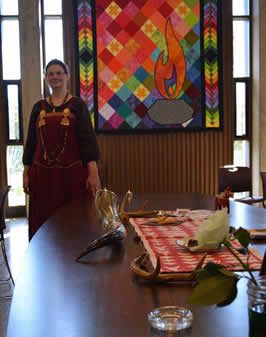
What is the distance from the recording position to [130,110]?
656 centimetres

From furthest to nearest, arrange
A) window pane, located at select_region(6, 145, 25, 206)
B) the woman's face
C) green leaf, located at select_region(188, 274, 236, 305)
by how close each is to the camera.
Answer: window pane, located at select_region(6, 145, 25, 206)
the woman's face
green leaf, located at select_region(188, 274, 236, 305)

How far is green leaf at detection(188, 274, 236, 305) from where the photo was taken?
2.10 ft

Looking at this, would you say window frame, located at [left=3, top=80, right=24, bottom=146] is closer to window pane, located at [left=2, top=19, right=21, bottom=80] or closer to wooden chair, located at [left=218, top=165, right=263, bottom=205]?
window pane, located at [left=2, top=19, right=21, bottom=80]

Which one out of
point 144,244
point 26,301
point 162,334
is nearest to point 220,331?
point 162,334

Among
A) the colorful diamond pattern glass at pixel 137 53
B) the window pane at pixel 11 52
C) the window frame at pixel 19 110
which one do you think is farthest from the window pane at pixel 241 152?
the window pane at pixel 11 52

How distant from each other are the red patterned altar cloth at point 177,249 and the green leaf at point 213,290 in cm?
58

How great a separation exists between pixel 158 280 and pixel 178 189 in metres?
5.72

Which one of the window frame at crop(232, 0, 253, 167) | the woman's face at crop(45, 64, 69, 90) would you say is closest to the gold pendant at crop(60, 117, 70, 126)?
the woman's face at crop(45, 64, 69, 90)

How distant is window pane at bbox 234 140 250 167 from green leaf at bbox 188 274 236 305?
21.4ft

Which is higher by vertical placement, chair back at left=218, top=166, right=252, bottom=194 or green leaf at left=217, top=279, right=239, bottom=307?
green leaf at left=217, top=279, right=239, bottom=307

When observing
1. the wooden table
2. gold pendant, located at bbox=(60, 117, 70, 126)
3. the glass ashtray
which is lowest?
the wooden table

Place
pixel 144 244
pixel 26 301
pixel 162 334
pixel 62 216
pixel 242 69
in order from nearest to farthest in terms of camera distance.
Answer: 1. pixel 162 334
2. pixel 26 301
3. pixel 144 244
4. pixel 62 216
5. pixel 242 69

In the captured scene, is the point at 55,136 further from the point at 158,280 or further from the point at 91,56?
the point at 91,56

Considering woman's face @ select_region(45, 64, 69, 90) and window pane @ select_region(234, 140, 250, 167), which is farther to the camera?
window pane @ select_region(234, 140, 250, 167)
